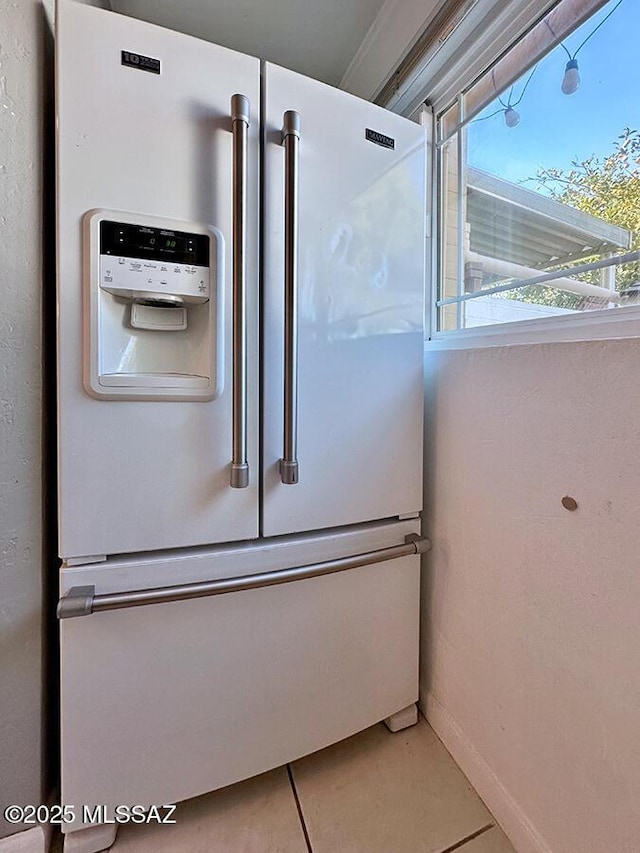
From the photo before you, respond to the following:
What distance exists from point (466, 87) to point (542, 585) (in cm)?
139

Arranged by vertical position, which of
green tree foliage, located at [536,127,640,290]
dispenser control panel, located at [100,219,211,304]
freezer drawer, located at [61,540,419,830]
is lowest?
freezer drawer, located at [61,540,419,830]

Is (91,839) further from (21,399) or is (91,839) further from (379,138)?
(379,138)

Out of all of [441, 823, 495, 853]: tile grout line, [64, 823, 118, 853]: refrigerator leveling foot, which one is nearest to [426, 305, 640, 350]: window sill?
[441, 823, 495, 853]: tile grout line

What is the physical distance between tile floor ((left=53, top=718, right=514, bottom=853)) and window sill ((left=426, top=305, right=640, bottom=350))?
1118mm

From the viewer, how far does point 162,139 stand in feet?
2.48

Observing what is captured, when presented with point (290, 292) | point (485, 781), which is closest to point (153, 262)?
point (290, 292)

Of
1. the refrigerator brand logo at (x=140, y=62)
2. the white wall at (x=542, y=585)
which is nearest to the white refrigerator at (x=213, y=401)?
the refrigerator brand logo at (x=140, y=62)

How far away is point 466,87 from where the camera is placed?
1141 millimetres

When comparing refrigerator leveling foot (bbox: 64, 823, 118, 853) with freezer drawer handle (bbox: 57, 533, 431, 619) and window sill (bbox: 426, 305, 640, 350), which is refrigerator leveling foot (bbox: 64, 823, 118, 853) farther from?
window sill (bbox: 426, 305, 640, 350)

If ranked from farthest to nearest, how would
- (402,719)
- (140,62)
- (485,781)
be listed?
1. (402,719)
2. (485,781)
3. (140,62)

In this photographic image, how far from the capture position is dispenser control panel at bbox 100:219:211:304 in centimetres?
72

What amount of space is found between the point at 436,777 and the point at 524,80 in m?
1.82

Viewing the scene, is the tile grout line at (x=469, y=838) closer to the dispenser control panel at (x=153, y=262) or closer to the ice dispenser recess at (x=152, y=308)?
the ice dispenser recess at (x=152, y=308)

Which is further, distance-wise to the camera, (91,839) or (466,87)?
(466,87)
